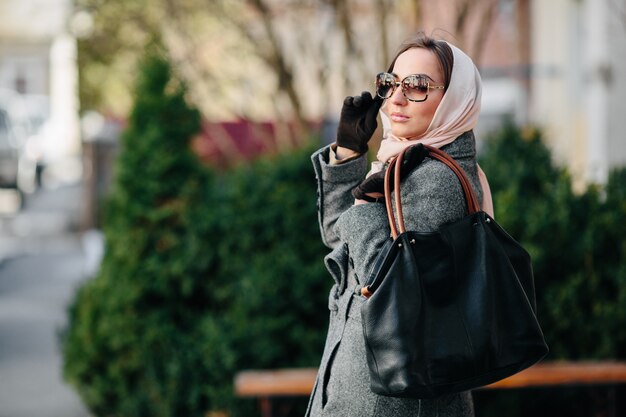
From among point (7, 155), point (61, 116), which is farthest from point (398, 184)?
point (61, 116)

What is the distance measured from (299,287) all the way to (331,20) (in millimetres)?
5302

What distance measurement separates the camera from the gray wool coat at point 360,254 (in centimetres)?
234

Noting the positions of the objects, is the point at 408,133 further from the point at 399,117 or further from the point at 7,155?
the point at 7,155

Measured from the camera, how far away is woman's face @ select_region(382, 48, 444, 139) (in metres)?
Answer: 2.45

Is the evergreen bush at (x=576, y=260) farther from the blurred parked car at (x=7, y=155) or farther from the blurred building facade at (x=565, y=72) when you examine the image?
the blurred parked car at (x=7, y=155)

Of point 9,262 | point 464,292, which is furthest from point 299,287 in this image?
point 9,262

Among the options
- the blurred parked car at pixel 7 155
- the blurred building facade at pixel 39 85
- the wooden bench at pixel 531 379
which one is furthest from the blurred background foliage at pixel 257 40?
the blurred building facade at pixel 39 85

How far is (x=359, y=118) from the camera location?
261 centimetres

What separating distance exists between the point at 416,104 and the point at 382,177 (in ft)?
0.73

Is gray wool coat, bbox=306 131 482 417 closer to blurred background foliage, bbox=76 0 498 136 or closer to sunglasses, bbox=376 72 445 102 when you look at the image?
sunglasses, bbox=376 72 445 102

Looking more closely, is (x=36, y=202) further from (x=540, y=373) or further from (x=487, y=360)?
(x=487, y=360)

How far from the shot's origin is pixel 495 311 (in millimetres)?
2244

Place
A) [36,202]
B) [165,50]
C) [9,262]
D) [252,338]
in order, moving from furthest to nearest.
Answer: [36,202]
[9,262]
[165,50]
[252,338]

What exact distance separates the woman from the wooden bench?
166 cm
